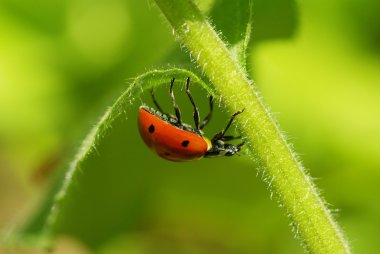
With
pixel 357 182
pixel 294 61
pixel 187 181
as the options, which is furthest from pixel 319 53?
pixel 187 181

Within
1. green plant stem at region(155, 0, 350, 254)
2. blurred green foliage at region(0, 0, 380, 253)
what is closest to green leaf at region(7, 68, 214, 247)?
blurred green foliage at region(0, 0, 380, 253)

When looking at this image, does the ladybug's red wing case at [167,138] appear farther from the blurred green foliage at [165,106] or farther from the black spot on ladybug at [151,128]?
the blurred green foliage at [165,106]

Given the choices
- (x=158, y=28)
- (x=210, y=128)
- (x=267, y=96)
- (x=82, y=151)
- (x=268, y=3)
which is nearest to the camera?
(x=82, y=151)

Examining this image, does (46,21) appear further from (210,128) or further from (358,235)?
(358,235)

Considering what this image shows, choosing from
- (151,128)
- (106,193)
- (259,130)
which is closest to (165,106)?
(151,128)

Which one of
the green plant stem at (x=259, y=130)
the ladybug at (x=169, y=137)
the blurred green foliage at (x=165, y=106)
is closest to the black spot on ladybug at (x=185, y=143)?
the ladybug at (x=169, y=137)

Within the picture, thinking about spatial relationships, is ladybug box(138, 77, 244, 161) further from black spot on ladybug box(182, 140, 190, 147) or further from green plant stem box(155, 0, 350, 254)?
green plant stem box(155, 0, 350, 254)
